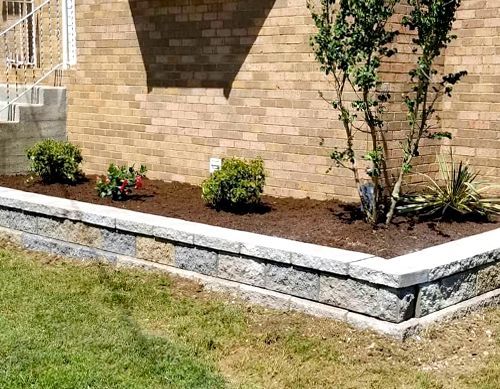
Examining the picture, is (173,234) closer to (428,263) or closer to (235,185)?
(235,185)

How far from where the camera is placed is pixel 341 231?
5.19 m

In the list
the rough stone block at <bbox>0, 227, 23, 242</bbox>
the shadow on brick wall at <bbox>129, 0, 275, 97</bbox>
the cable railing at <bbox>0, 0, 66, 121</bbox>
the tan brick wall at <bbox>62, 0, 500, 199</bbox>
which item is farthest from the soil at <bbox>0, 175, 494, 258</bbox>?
the cable railing at <bbox>0, 0, 66, 121</bbox>

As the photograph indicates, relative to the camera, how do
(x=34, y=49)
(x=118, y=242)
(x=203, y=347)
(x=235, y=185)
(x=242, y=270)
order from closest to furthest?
(x=203, y=347) < (x=242, y=270) < (x=118, y=242) < (x=235, y=185) < (x=34, y=49)

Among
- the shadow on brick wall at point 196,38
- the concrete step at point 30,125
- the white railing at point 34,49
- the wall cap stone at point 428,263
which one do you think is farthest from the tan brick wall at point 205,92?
the wall cap stone at point 428,263

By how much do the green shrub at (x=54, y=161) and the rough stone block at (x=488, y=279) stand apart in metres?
4.57

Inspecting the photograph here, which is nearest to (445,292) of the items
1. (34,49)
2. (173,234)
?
(173,234)

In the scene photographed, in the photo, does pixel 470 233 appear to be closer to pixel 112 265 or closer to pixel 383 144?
pixel 383 144

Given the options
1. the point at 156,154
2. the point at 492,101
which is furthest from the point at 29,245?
the point at 492,101

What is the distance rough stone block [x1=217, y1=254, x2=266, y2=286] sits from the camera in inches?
185

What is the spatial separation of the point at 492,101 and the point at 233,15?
267 centimetres

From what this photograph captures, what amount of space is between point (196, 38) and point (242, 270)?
11.2 ft

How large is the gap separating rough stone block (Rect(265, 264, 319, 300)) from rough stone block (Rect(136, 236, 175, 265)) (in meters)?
0.96

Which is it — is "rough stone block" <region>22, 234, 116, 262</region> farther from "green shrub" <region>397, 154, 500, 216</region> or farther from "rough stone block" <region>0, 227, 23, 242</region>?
"green shrub" <region>397, 154, 500, 216</region>

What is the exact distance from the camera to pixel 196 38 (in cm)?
734
